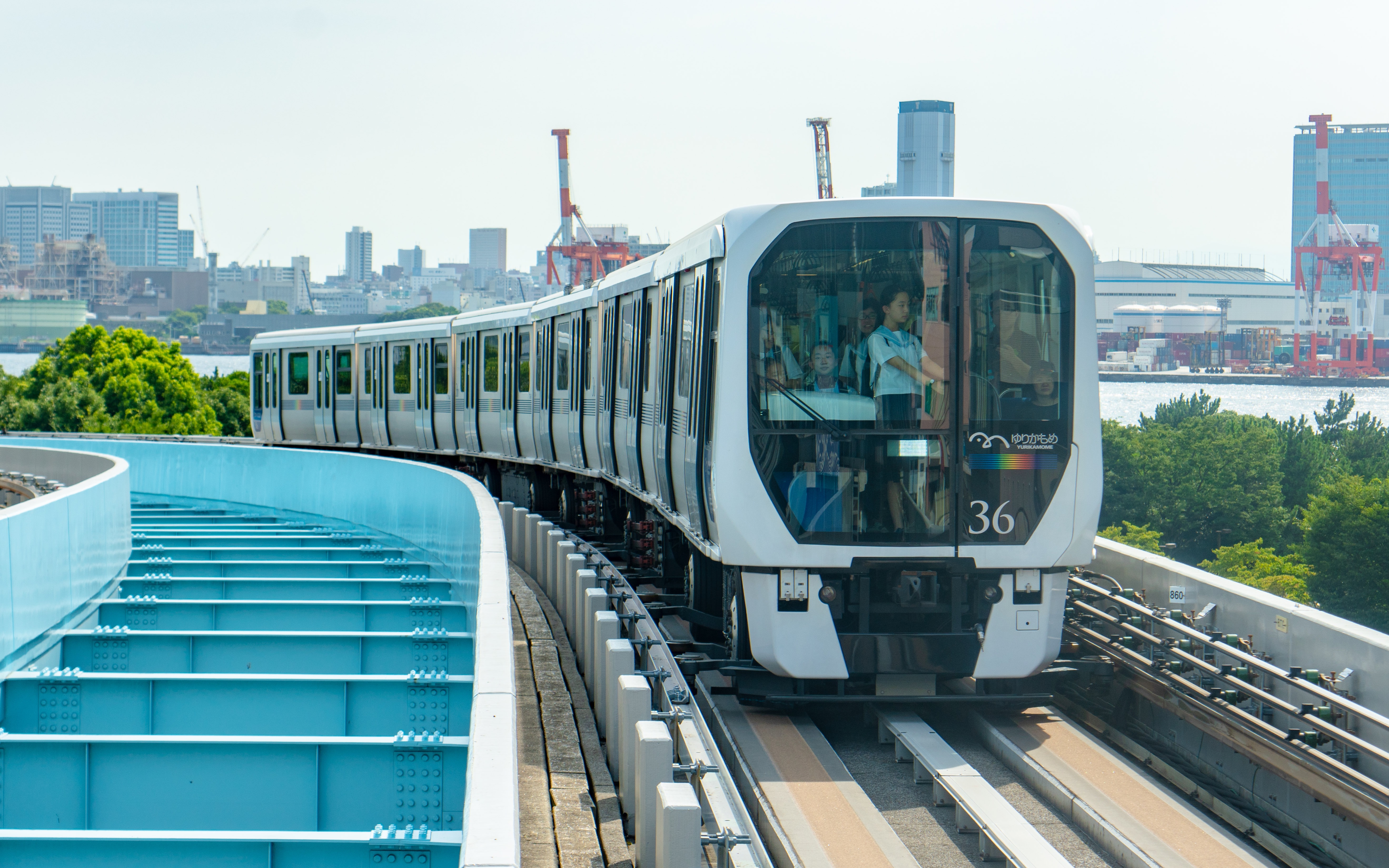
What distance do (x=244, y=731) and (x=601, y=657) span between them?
2412 millimetres

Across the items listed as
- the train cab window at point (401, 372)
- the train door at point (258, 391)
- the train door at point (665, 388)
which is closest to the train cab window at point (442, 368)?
the train cab window at point (401, 372)

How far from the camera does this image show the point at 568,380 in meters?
21.6

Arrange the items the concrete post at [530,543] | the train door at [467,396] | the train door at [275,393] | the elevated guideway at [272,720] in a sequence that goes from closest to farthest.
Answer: the elevated guideway at [272,720]
the concrete post at [530,543]
the train door at [467,396]
the train door at [275,393]

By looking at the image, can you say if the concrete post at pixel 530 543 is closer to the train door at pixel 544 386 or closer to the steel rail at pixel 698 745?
the train door at pixel 544 386

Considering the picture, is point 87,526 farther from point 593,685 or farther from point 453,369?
point 453,369

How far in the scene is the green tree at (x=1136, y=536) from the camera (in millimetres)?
69938

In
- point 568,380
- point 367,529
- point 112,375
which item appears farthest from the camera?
point 112,375

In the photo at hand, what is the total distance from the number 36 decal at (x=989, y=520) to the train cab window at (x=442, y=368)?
20.6 metres

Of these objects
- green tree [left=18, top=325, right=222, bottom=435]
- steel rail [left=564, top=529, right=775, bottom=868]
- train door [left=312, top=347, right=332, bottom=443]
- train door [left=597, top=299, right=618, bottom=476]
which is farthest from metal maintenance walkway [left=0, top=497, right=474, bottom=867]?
green tree [left=18, top=325, right=222, bottom=435]

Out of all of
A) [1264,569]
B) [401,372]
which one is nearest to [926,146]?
[1264,569]

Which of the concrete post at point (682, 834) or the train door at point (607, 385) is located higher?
the train door at point (607, 385)

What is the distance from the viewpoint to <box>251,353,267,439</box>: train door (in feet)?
118

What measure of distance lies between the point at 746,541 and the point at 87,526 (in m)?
5.61

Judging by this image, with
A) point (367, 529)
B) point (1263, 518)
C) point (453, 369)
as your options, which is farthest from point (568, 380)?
point (1263, 518)
